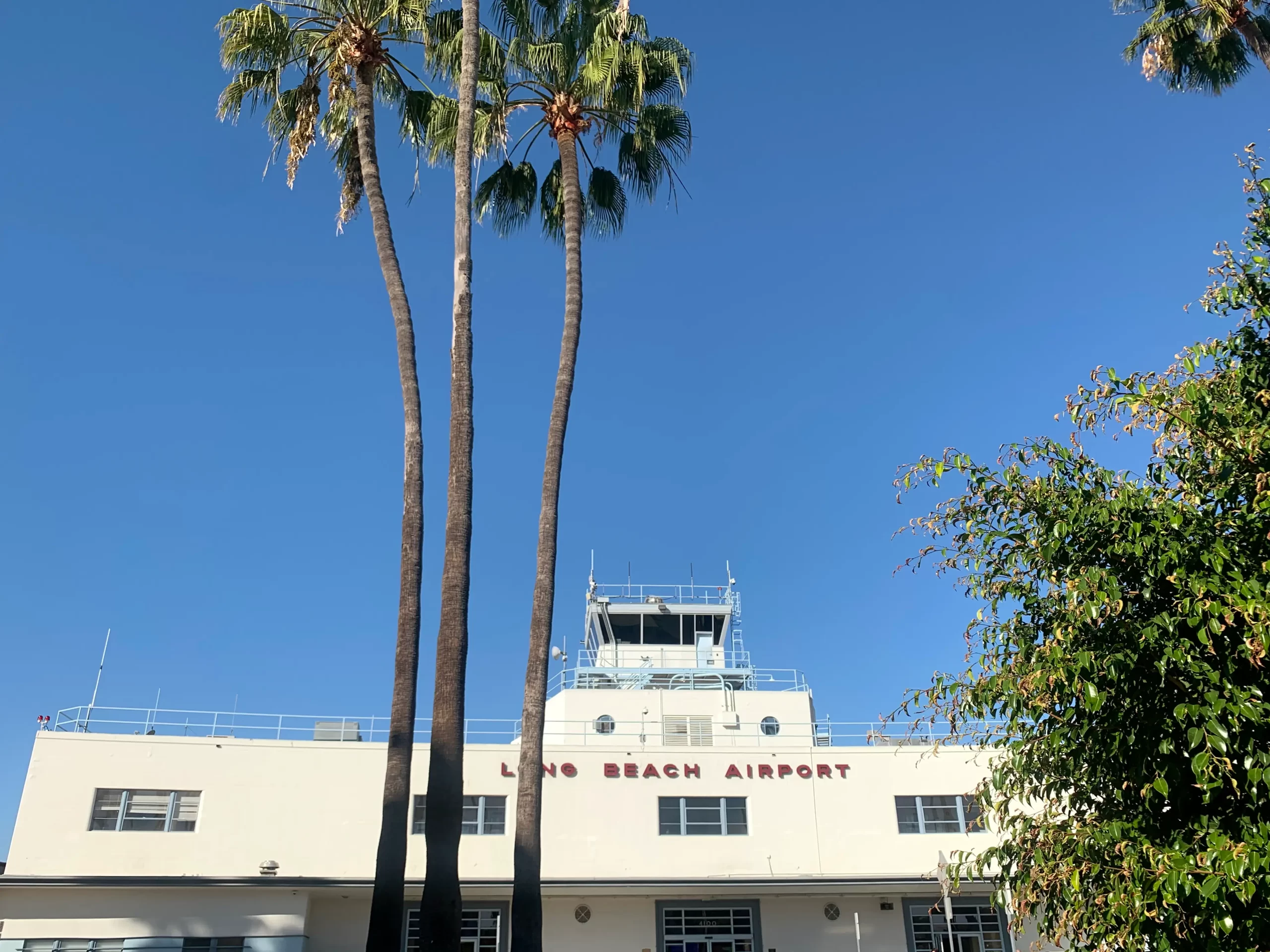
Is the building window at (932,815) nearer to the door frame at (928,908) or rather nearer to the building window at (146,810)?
the door frame at (928,908)

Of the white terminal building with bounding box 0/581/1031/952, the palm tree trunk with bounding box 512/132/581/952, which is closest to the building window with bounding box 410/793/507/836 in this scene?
the white terminal building with bounding box 0/581/1031/952

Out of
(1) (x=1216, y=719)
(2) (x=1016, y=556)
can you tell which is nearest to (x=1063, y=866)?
(1) (x=1216, y=719)

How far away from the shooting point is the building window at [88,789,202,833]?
21.9 metres

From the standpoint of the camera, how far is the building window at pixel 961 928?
23.4m

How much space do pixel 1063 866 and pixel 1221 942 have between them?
1190 millimetres

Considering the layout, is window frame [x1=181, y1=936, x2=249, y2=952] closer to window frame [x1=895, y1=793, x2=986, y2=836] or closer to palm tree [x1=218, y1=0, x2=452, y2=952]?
palm tree [x1=218, y1=0, x2=452, y2=952]

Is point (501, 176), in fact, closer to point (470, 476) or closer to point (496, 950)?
point (470, 476)

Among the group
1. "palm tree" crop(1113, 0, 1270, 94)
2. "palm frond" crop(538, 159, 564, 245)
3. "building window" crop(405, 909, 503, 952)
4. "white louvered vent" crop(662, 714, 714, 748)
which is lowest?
"building window" crop(405, 909, 503, 952)

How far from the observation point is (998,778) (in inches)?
333

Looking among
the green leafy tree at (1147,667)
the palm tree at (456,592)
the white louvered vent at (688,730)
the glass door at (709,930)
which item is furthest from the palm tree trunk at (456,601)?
the white louvered vent at (688,730)

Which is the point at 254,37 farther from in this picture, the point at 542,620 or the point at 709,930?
the point at 709,930

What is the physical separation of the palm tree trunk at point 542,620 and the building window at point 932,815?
11.8m

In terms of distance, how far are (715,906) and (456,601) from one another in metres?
13.1

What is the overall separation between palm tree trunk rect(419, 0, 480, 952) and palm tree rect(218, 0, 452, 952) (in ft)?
0.41
